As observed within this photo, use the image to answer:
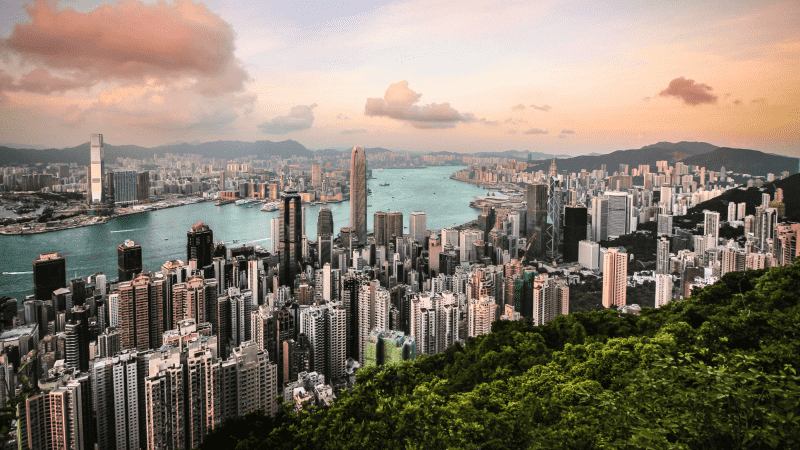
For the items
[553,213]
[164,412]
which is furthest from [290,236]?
[553,213]

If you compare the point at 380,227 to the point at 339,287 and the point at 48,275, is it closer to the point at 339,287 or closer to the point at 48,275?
the point at 339,287

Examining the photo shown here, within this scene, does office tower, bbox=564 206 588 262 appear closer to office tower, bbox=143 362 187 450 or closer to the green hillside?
the green hillside

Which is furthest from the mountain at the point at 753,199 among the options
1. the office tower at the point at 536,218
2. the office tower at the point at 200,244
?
the office tower at the point at 200,244

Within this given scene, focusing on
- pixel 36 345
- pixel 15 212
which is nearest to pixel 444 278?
pixel 36 345

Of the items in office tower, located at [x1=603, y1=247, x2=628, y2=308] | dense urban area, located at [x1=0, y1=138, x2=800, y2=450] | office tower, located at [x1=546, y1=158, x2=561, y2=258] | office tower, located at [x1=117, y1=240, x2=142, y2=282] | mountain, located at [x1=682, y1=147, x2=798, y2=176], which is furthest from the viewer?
office tower, located at [x1=546, y1=158, x2=561, y2=258]

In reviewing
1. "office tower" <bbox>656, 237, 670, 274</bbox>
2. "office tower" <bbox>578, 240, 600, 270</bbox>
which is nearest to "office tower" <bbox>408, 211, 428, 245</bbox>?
"office tower" <bbox>578, 240, 600, 270</bbox>

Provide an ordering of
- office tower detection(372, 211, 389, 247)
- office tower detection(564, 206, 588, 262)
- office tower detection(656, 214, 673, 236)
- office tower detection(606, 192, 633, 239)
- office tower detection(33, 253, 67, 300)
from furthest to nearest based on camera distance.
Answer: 1. office tower detection(372, 211, 389, 247)
2. office tower detection(606, 192, 633, 239)
3. office tower detection(564, 206, 588, 262)
4. office tower detection(656, 214, 673, 236)
5. office tower detection(33, 253, 67, 300)
